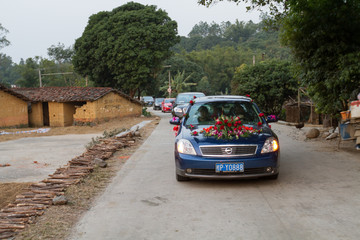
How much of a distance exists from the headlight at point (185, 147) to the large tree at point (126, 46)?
77.7ft

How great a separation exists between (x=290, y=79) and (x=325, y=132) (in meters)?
10.2

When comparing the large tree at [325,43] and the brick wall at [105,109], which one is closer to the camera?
the large tree at [325,43]

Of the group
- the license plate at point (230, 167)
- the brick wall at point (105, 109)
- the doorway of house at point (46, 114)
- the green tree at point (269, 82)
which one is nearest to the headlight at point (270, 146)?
the license plate at point (230, 167)

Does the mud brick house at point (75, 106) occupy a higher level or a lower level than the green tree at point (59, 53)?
lower

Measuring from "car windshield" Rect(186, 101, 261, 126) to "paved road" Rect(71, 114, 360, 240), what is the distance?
4.17 feet

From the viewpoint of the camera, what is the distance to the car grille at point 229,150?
625 centimetres

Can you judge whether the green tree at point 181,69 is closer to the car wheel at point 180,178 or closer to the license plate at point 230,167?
the car wheel at point 180,178

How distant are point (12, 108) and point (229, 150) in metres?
24.6

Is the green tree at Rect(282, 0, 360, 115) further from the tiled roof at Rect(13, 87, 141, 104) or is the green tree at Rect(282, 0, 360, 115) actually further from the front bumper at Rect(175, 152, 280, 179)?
the tiled roof at Rect(13, 87, 141, 104)

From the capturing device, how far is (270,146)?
642 centimetres

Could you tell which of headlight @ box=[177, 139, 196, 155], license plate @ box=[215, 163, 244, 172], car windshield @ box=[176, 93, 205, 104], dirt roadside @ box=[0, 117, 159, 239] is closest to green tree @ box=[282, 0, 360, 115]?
license plate @ box=[215, 163, 244, 172]

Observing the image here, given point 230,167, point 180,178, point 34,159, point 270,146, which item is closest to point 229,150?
point 230,167

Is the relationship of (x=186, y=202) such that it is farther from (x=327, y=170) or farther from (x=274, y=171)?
(x=327, y=170)

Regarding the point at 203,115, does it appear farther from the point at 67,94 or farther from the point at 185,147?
the point at 67,94
